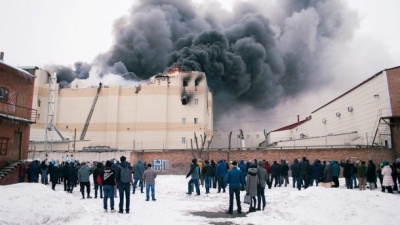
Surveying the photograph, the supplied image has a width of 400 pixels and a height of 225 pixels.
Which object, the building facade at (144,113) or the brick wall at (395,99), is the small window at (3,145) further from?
the brick wall at (395,99)

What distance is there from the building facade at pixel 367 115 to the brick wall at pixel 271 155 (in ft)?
2.57

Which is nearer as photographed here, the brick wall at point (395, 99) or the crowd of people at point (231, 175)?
the crowd of people at point (231, 175)

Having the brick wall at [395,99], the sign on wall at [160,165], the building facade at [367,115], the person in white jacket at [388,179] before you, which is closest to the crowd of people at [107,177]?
the person in white jacket at [388,179]

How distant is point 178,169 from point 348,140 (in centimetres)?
1743

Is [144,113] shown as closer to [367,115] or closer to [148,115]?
[148,115]

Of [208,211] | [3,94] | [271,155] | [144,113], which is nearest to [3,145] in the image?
[3,94]

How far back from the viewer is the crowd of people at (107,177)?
1078 cm

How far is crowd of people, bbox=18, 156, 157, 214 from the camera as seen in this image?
35.4 ft

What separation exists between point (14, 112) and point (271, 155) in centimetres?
2187

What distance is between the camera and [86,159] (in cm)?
3497

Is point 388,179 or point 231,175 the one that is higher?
point 231,175

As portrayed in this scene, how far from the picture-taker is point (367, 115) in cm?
3042

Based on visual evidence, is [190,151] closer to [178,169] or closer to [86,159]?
[178,169]

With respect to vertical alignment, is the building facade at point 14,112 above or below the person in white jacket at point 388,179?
above
